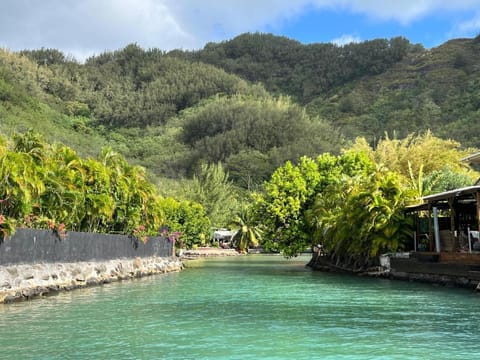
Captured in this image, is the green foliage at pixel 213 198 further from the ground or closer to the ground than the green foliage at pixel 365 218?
further from the ground

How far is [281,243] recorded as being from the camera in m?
32.5

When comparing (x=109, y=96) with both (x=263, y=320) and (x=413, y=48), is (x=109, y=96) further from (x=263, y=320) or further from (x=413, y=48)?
(x=263, y=320)

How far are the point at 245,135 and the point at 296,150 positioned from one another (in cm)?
1651

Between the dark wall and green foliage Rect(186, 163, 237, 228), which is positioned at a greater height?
green foliage Rect(186, 163, 237, 228)

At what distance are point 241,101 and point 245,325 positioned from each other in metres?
127

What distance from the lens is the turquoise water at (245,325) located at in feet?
27.9

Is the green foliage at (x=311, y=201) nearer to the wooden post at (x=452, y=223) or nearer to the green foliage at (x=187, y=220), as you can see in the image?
the wooden post at (x=452, y=223)

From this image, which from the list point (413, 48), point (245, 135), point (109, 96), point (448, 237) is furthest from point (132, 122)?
point (448, 237)

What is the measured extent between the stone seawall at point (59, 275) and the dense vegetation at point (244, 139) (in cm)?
177

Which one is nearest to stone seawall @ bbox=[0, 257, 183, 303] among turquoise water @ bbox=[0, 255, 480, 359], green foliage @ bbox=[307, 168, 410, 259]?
turquoise water @ bbox=[0, 255, 480, 359]

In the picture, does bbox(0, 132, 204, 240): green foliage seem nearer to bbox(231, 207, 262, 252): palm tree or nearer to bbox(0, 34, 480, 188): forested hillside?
bbox(231, 207, 262, 252): palm tree

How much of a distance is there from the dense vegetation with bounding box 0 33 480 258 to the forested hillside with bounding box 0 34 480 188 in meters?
0.44

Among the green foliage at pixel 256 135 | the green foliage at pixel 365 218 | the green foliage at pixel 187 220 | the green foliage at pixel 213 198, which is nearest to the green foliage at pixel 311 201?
the green foliage at pixel 365 218

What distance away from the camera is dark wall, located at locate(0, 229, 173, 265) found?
15.7 m
